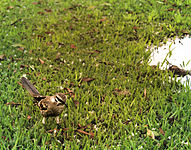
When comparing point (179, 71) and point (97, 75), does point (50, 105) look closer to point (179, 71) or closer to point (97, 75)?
point (97, 75)

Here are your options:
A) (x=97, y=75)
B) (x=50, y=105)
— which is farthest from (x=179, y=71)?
(x=50, y=105)

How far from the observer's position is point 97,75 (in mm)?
3986

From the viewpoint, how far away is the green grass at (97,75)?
2755 millimetres

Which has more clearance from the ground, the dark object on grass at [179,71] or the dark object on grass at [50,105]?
the dark object on grass at [179,71]

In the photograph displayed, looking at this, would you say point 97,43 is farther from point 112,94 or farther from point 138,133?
point 138,133

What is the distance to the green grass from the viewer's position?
275cm

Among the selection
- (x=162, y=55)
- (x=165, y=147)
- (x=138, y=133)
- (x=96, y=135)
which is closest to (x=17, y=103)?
(x=96, y=135)

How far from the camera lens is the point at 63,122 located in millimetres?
2982

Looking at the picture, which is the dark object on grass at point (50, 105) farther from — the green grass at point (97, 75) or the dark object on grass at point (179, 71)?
the dark object on grass at point (179, 71)

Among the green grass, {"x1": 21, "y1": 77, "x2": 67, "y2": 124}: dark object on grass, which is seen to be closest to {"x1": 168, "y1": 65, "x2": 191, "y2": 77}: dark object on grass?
the green grass

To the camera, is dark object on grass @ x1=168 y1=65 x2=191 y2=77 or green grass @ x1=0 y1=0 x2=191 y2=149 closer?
green grass @ x1=0 y1=0 x2=191 y2=149

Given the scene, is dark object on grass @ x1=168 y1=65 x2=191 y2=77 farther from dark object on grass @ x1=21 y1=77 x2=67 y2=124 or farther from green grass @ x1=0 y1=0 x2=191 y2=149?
dark object on grass @ x1=21 y1=77 x2=67 y2=124

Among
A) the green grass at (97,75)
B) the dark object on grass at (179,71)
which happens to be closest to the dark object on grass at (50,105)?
the green grass at (97,75)

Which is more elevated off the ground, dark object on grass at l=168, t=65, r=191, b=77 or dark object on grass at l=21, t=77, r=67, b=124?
dark object on grass at l=168, t=65, r=191, b=77
